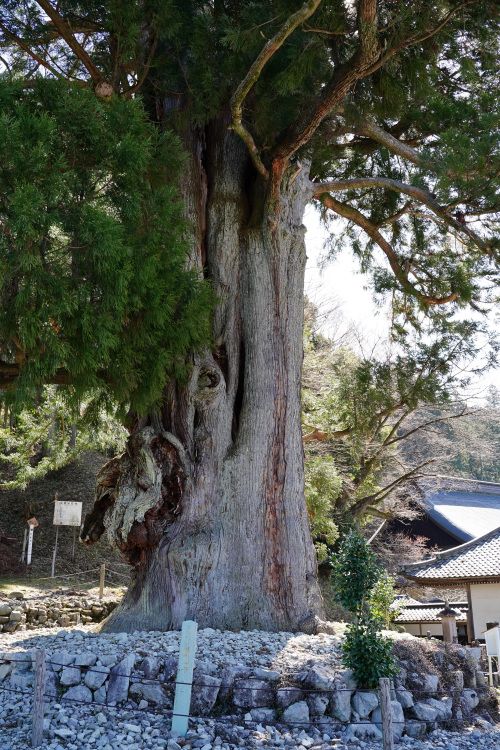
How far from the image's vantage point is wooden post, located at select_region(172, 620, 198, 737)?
139 inches

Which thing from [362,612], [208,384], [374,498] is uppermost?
[208,384]

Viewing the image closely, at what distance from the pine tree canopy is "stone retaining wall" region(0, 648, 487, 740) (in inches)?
73.3

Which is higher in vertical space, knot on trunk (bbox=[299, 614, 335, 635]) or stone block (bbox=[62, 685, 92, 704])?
knot on trunk (bbox=[299, 614, 335, 635])

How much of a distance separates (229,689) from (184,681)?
14.3 inches

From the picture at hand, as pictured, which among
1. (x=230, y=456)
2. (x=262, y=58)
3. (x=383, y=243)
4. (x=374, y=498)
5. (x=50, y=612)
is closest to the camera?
(x=262, y=58)

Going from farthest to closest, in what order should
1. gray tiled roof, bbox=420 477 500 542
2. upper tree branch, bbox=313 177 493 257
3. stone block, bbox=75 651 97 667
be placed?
1. gray tiled roof, bbox=420 477 500 542
2. upper tree branch, bbox=313 177 493 257
3. stone block, bbox=75 651 97 667

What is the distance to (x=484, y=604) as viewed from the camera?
409 inches

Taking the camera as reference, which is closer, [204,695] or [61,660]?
[204,695]

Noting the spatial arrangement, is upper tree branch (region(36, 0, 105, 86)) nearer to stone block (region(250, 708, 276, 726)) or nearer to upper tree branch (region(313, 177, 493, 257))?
upper tree branch (region(313, 177, 493, 257))

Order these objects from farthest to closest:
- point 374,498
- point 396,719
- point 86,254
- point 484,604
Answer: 1. point 374,498
2. point 484,604
3. point 86,254
4. point 396,719

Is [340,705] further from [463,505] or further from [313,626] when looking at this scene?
[463,505]

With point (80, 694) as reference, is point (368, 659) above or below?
above

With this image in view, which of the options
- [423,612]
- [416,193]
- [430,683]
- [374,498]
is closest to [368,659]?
[430,683]

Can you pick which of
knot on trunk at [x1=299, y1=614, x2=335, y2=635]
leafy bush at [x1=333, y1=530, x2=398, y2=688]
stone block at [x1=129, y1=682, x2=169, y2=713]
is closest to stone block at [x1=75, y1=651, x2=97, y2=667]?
stone block at [x1=129, y1=682, x2=169, y2=713]
